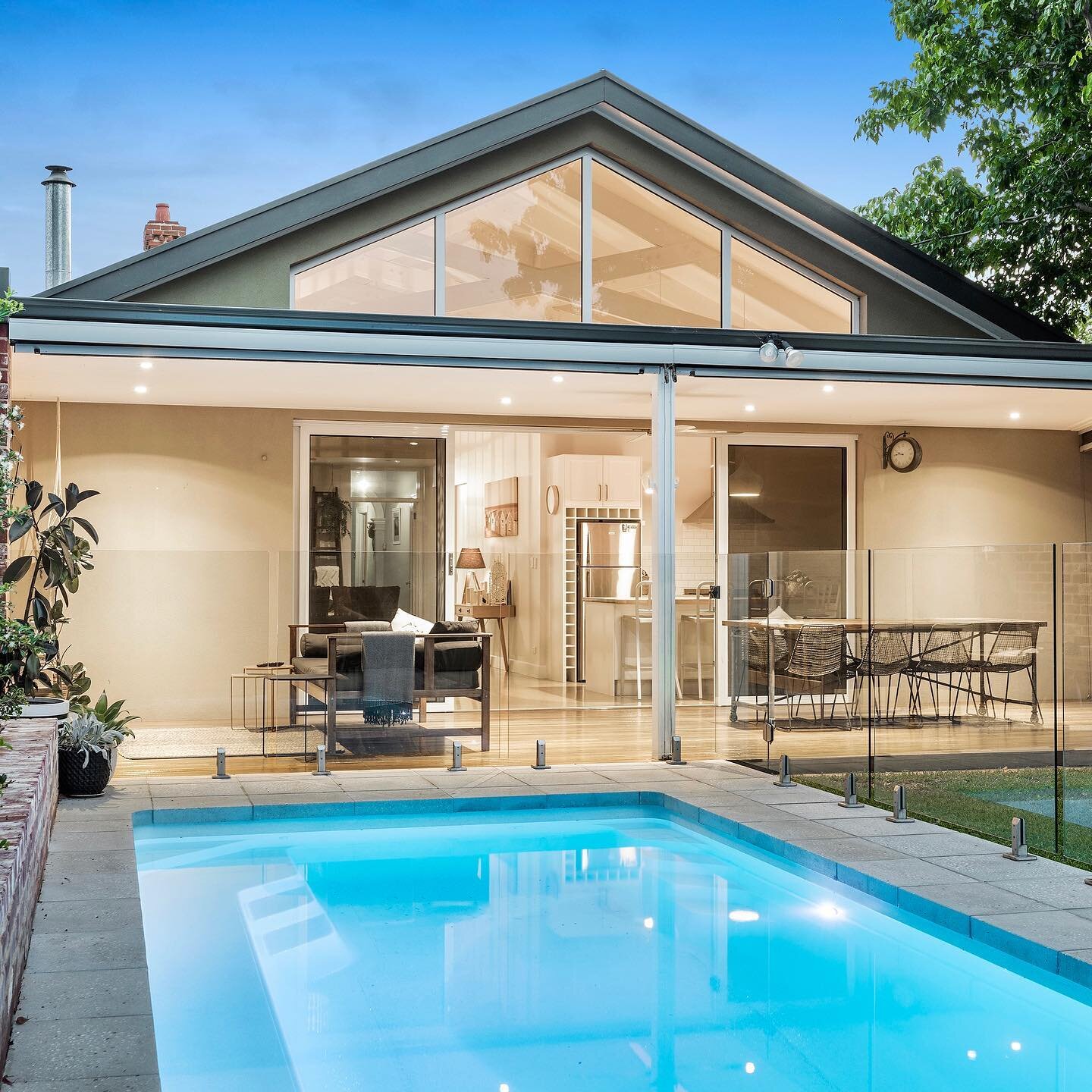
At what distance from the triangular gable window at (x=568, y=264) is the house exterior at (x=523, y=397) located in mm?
20

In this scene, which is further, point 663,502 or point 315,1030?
point 663,502

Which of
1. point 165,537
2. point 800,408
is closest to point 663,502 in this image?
point 800,408

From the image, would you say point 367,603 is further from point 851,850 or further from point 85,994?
point 85,994

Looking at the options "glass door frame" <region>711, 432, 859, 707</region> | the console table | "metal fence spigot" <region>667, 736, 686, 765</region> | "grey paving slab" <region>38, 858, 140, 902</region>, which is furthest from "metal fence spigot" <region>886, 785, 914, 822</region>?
"glass door frame" <region>711, 432, 859, 707</region>

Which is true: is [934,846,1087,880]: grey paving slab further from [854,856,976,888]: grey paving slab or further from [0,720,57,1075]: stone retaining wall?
[0,720,57,1075]: stone retaining wall

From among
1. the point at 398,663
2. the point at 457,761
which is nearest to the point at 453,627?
the point at 398,663

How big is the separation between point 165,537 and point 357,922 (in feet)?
19.6

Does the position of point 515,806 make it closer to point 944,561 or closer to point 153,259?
point 944,561

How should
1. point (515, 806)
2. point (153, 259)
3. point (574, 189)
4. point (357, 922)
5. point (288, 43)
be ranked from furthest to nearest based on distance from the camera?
point (288, 43), point (574, 189), point (153, 259), point (515, 806), point (357, 922)

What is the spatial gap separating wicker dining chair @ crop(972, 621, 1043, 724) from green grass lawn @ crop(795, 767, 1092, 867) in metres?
0.36

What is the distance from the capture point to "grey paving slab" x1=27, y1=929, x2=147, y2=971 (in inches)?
160

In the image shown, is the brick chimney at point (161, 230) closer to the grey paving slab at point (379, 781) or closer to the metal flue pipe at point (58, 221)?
the metal flue pipe at point (58, 221)

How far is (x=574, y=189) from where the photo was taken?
9.16 m

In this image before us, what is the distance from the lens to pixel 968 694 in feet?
24.0
